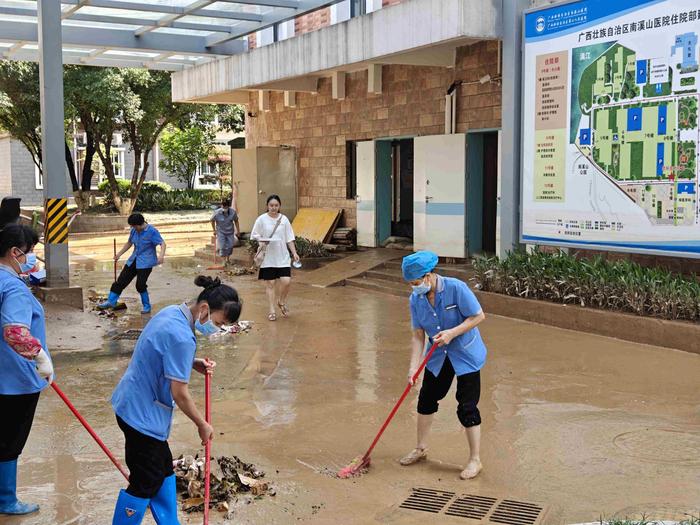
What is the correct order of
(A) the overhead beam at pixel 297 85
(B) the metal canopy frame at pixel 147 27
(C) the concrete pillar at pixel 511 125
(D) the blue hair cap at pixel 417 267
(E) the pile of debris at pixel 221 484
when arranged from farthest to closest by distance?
(A) the overhead beam at pixel 297 85 → (B) the metal canopy frame at pixel 147 27 → (C) the concrete pillar at pixel 511 125 → (D) the blue hair cap at pixel 417 267 → (E) the pile of debris at pixel 221 484

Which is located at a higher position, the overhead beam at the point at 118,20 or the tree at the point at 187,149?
the overhead beam at the point at 118,20

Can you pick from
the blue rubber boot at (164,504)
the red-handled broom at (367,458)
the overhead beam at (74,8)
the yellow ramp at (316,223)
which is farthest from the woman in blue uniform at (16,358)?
the yellow ramp at (316,223)

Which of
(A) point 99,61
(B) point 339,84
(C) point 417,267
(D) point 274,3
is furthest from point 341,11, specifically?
(C) point 417,267

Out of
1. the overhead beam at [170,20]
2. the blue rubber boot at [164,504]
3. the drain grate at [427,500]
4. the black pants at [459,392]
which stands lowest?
the drain grate at [427,500]

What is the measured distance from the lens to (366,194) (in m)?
16.4

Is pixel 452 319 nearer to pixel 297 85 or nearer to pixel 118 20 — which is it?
pixel 118 20

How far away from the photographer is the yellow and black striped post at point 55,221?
1120cm

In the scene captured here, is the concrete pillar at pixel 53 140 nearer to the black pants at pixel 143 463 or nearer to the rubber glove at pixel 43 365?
the rubber glove at pixel 43 365

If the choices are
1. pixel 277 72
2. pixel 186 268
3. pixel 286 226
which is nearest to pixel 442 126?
pixel 277 72

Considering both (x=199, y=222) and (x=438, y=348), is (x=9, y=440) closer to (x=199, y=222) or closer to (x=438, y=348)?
(x=438, y=348)

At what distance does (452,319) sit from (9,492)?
279 centimetres

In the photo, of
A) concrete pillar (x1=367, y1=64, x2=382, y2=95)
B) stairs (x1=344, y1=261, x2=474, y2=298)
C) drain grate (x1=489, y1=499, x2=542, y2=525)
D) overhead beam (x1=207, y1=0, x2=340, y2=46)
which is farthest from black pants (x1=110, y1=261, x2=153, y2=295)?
drain grate (x1=489, y1=499, x2=542, y2=525)

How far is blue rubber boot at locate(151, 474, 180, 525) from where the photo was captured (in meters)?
3.87

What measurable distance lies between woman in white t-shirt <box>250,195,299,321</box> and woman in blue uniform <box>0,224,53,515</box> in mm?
5957
